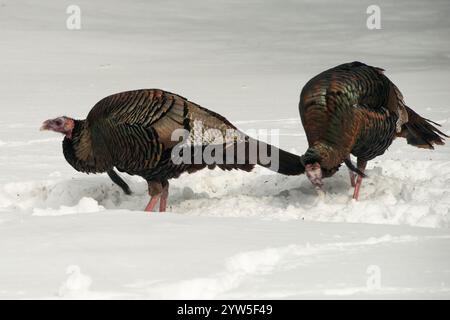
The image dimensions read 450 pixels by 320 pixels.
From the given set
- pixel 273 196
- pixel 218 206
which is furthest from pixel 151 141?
pixel 273 196

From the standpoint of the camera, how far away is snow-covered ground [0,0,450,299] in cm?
498

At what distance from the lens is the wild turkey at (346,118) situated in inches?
301

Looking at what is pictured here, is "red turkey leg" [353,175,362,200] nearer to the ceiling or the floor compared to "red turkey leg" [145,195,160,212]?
nearer to the ceiling

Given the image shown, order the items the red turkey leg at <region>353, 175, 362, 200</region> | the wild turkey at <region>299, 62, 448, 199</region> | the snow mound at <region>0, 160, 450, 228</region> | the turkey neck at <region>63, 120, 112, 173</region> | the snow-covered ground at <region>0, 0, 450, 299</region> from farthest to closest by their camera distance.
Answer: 1. the red turkey leg at <region>353, 175, 362, 200</region>
2. the turkey neck at <region>63, 120, 112, 173</region>
3. the wild turkey at <region>299, 62, 448, 199</region>
4. the snow mound at <region>0, 160, 450, 228</region>
5. the snow-covered ground at <region>0, 0, 450, 299</region>

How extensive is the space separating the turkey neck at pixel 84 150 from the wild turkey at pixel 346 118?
1.80 metres

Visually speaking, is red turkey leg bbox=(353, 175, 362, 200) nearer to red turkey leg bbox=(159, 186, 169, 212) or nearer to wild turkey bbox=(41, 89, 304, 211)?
wild turkey bbox=(41, 89, 304, 211)

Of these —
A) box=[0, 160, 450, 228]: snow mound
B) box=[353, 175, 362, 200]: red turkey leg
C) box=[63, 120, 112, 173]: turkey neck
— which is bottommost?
box=[0, 160, 450, 228]: snow mound

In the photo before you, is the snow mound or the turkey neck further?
the turkey neck

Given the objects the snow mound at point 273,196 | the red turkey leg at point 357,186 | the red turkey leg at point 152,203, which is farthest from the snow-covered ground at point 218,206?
the red turkey leg at point 152,203

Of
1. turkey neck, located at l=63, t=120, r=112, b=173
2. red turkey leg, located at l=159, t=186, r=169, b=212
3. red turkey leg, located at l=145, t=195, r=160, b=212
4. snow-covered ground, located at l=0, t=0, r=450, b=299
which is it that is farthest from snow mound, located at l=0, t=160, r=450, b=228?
turkey neck, located at l=63, t=120, r=112, b=173

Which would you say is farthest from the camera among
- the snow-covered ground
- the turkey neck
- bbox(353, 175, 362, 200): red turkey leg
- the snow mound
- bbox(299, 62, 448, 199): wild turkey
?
bbox(353, 175, 362, 200): red turkey leg

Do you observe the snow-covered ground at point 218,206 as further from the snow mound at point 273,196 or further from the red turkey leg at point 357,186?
the red turkey leg at point 357,186

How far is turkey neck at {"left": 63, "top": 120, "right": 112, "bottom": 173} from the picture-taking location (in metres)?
7.93

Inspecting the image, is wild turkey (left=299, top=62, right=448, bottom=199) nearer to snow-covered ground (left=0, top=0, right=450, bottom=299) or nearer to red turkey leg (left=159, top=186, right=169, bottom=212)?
snow-covered ground (left=0, top=0, right=450, bottom=299)
